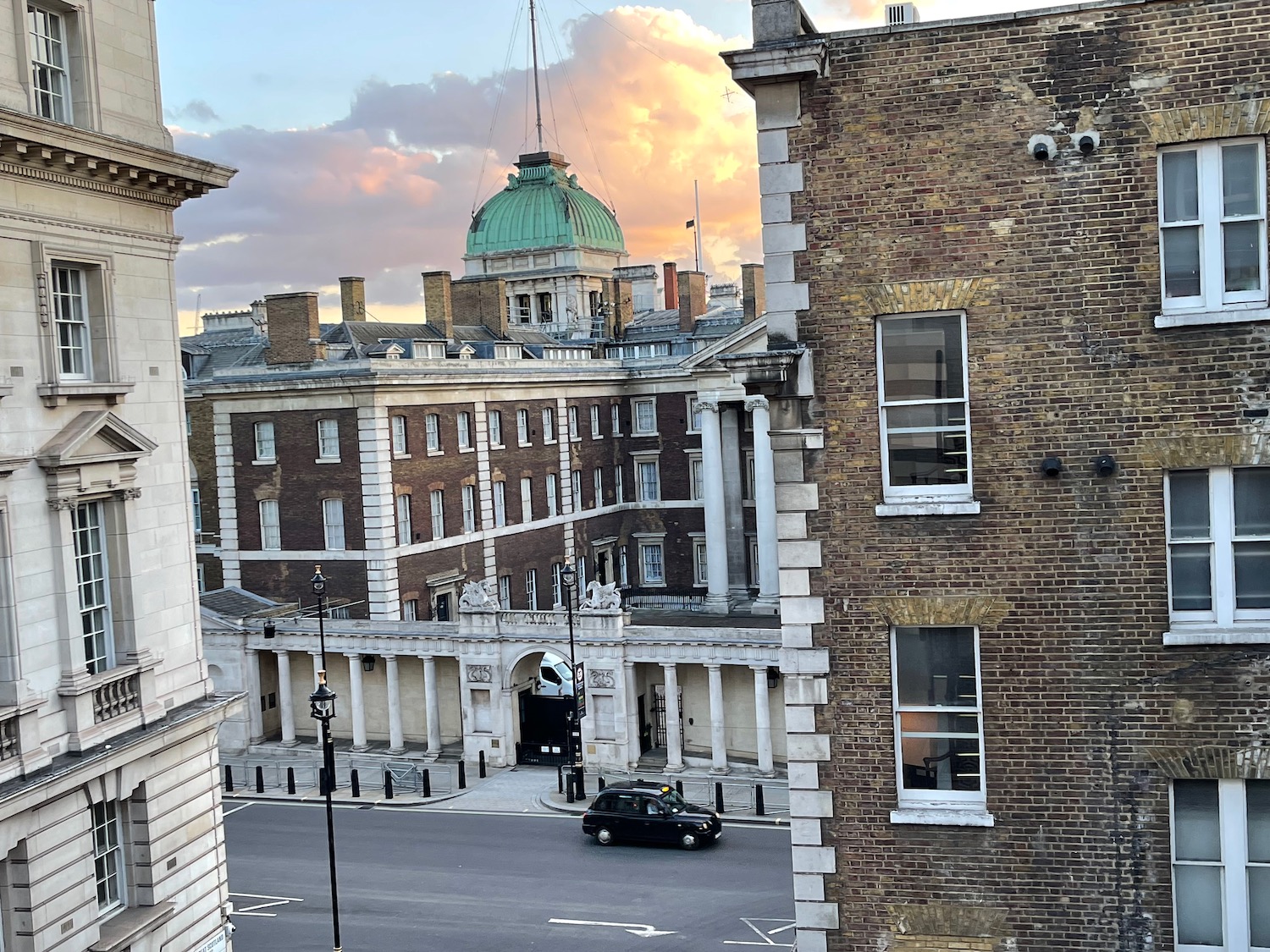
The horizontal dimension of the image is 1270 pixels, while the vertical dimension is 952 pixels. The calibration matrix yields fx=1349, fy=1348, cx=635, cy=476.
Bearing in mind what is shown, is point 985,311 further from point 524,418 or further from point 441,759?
point 524,418

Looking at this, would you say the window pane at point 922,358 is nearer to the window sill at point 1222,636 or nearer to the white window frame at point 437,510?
the window sill at point 1222,636

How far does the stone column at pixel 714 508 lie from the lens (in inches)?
2474

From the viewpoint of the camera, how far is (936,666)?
45.2 ft

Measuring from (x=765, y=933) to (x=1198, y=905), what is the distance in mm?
16677

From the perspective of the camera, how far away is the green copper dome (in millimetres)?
93250

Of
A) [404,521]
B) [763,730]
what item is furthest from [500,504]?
[763,730]

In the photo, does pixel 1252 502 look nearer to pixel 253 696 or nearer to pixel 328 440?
pixel 253 696


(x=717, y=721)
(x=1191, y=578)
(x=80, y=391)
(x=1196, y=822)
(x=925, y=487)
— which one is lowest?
(x=717, y=721)

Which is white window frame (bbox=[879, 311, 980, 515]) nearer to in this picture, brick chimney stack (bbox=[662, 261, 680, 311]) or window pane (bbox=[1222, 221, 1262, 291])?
window pane (bbox=[1222, 221, 1262, 291])

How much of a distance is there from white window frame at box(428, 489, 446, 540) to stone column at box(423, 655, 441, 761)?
26.1 ft

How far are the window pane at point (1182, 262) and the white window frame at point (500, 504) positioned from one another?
45.8m

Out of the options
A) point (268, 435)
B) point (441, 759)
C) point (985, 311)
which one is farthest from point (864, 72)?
point (268, 435)

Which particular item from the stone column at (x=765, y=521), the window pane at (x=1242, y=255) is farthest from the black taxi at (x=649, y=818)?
the window pane at (x=1242, y=255)

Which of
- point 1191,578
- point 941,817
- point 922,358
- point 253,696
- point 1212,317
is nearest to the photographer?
point 1212,317
